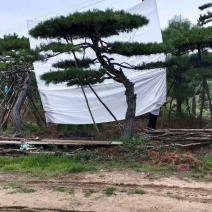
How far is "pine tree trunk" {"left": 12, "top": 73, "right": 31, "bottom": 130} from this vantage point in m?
11.2

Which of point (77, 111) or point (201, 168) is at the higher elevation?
point (77, 111)

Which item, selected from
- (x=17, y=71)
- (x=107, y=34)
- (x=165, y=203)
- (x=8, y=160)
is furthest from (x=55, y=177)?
(x=17, y=71)

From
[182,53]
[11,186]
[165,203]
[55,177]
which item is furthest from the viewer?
[182,53]

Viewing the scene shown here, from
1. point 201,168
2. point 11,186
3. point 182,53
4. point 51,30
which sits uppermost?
point 51,30

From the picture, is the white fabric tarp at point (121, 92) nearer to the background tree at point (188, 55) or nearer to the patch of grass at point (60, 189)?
the background tree at point (188, 55)

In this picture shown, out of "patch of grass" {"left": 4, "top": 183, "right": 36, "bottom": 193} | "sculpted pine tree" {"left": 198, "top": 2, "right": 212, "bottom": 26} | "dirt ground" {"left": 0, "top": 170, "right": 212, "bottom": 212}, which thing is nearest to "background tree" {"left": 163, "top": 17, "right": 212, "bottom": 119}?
"sculpted pine tree" {"left": 198, "top": 2, "right": 212, "bottom": 26}

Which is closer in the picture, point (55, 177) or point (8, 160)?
point (55, 177)

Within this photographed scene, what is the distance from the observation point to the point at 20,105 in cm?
1143

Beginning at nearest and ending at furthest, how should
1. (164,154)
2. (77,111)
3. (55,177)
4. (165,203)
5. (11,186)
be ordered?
(165,203)
(11,186)
(55,177)
(164,154)
(77,111)

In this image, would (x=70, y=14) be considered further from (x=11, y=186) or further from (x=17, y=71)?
(x=17, y=71)

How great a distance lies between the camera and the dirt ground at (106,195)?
14.9 feet

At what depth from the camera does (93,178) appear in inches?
230

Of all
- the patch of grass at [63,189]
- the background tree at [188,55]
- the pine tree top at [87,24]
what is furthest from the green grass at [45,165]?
the background tree at [188,55]

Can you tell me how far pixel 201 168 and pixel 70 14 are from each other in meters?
3.54
